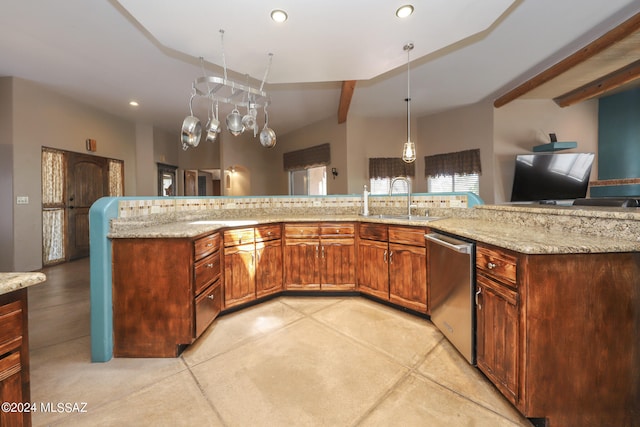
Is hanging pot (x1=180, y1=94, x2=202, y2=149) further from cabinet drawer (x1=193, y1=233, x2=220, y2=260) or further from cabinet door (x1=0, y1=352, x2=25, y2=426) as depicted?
cabinet door (x1=0, y1=352, x2=25, y2=426)

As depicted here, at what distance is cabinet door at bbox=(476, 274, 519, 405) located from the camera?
50.1 inches

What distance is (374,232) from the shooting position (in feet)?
8.61

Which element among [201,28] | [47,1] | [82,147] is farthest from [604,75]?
[82,147]

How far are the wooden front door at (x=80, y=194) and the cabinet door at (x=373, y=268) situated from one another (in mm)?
5492

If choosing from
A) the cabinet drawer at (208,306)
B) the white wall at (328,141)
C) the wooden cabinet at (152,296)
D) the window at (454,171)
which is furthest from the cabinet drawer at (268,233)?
Result: the window at (454,171)

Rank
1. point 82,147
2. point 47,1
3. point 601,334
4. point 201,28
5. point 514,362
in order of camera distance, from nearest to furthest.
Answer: point 601,334 → point 514,362 → point 201,28 → point 47,1 → point 82,147

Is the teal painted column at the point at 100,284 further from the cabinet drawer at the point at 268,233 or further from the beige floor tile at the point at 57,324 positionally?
the cabinet drawer at the point at 268,233

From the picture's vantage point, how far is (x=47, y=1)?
2.39m

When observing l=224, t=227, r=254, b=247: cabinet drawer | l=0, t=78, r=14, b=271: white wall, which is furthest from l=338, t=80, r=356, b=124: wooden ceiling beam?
l=0, t=78, r=14, b=271: white wall

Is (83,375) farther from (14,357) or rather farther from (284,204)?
(284,204)

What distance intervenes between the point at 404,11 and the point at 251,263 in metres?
2.43

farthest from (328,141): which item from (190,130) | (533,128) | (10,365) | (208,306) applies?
(10,365)

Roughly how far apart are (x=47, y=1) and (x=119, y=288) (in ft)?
9.22

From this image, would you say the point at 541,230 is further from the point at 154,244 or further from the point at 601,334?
the point at 154,244
